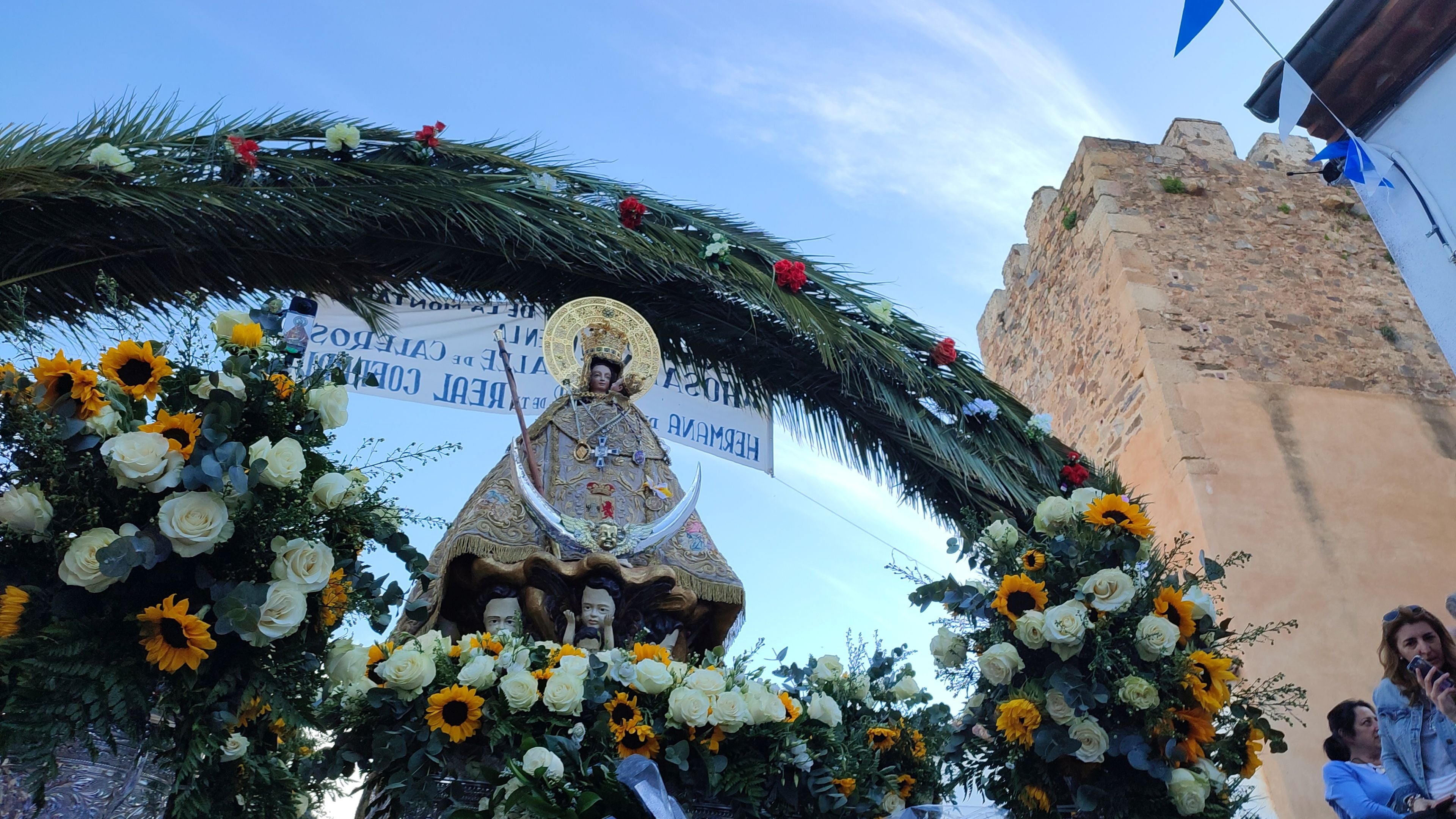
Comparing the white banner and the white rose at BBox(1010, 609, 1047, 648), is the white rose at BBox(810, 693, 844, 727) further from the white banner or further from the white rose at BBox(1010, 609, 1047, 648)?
the white banner

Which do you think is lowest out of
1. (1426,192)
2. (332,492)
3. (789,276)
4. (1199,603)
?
(332,492)

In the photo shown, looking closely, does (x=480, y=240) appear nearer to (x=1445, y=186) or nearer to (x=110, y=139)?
(x=110, y=139)

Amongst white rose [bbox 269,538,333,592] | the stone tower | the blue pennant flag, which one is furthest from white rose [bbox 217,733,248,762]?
the stone tower

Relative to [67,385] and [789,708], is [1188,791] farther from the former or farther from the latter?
[67,385]

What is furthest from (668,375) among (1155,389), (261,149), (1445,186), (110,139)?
(1155,389)

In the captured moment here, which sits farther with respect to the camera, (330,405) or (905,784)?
(905,784)

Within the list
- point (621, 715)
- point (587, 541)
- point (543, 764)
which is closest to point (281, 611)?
point (543, 764)

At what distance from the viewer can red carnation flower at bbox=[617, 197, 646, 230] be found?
5926 millimetres

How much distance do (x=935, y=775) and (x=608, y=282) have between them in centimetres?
295

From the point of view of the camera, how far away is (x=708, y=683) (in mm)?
3633

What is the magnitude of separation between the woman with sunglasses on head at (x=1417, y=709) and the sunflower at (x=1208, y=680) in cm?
76

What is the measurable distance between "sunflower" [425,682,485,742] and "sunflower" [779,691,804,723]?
0.90 meters

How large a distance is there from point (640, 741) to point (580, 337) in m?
2.62

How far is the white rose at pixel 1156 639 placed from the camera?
3.89m
